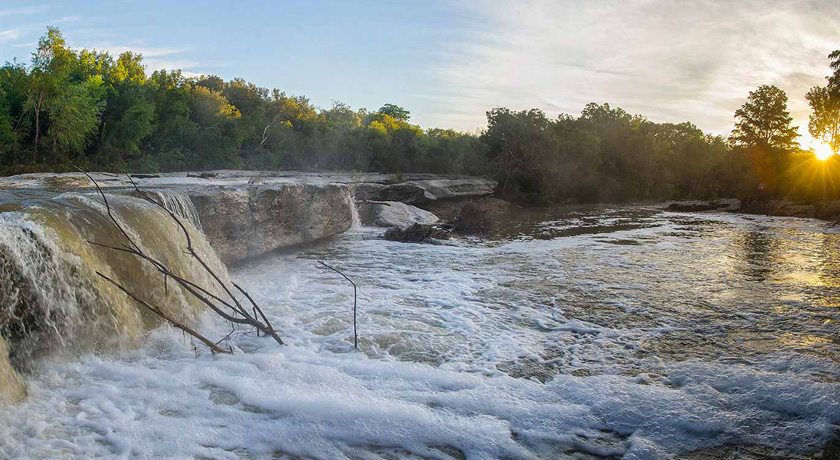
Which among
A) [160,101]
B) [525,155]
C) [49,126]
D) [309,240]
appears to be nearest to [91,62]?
[160,101]

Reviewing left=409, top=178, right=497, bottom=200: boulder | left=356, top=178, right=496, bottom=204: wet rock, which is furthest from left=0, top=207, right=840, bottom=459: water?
left=409, top=178, right=497, bottom=200: boulder

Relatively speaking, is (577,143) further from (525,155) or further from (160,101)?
(160,101)

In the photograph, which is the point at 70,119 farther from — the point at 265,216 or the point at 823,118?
the point at 823,118

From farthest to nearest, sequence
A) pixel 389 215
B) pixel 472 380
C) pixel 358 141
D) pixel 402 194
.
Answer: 1. pixel 358 141
2. pixel 402 194
3. pixel 389 215
4. pixel 472 380

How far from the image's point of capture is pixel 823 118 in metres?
39.3

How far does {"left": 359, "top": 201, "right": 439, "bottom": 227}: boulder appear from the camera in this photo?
14.7 metres

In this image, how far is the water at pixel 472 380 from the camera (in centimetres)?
304

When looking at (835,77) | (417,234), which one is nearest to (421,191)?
(417,234)

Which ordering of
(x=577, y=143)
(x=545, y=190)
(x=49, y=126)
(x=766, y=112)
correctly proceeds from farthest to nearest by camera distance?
(x=766, y=112) → (x=577, y=143) → (x=545, y=190) → (x=49, y=126)

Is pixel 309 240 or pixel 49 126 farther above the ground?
pixel 49 126

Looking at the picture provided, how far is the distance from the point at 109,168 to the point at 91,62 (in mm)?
8387

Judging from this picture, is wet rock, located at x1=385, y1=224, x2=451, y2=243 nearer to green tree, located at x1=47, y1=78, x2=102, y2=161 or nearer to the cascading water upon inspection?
the cascading water

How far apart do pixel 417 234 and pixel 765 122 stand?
118 feet

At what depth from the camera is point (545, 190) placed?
92.0 feet
